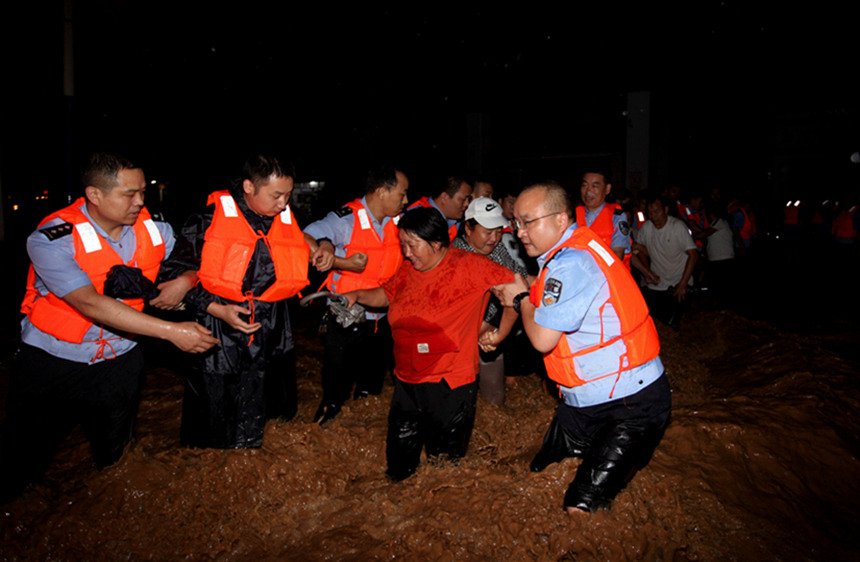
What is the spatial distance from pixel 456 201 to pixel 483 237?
144cm

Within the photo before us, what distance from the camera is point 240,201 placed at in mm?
3152

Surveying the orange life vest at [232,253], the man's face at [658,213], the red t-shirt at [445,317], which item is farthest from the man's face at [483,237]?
the man's face at [658,213]

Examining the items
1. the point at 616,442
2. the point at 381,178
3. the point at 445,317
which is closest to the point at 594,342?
the point at 616,442

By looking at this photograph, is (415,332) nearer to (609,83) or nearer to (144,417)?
(144,417)

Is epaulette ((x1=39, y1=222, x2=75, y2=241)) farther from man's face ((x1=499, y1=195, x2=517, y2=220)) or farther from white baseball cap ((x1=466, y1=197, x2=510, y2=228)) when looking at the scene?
man's face ((x1=499, y1=195, x2=517, y2=220))

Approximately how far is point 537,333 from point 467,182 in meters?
3.23

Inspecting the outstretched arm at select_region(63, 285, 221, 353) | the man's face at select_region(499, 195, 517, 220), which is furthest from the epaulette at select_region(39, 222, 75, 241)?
the man's face at select_region(499, 195, 517, 220)

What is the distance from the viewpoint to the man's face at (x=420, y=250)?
305cm

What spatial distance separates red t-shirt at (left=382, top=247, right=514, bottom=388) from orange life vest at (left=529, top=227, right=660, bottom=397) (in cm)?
51

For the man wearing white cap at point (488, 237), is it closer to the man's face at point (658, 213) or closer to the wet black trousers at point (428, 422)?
the wet black trousers at point (428, 422)

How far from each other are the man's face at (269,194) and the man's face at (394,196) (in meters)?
1.28

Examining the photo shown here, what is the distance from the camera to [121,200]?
278 cm

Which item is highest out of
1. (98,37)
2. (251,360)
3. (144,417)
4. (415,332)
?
(98,37)

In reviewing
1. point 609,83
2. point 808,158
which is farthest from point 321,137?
point 808,158
